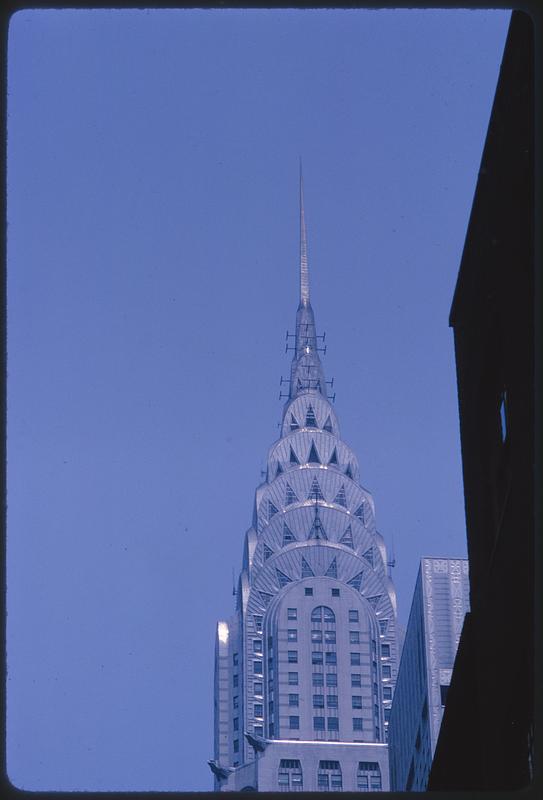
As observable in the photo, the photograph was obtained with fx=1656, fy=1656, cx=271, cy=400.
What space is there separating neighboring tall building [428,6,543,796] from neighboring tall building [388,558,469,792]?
70221 mm

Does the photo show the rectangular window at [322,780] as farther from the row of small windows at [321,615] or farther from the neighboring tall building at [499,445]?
the neighboring tall building at [499,445]

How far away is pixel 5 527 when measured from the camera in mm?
10172

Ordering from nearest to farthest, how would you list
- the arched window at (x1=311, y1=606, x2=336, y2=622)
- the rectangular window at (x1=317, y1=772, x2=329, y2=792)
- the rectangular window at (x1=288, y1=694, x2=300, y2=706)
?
the rectangular window at (x1=317, y1=772, x2=329, y2=792), the rectangular window at (x1=288, y1=694, x2=300, y2=706), the arched window at (x1=311, y1=606, x2=336, y2=622)

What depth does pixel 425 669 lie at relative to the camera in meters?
111

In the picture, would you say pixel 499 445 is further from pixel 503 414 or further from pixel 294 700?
pixel 294 700

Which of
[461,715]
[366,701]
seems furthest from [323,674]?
[461,715]

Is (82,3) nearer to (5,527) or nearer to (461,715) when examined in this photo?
(5,527)

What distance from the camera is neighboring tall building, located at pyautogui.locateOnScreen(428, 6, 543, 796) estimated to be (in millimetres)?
14906

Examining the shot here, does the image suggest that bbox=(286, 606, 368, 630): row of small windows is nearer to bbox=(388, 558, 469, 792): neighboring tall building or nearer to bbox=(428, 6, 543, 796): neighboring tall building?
bbox=(388, 558, 469, 792): neighboring tall building

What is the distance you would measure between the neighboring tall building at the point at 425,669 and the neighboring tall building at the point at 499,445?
7022 centimetres

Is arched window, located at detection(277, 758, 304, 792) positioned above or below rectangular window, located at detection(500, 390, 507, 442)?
below

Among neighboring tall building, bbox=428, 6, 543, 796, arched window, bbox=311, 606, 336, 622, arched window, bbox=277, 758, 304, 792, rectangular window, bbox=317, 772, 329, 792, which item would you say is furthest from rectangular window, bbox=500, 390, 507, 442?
arched window, bbox=311, 606, 336, 622

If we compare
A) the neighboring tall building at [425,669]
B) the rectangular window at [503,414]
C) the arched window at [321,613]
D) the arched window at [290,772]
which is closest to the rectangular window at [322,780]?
the arched window at [290,772]

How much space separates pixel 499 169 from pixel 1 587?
30.2ft
